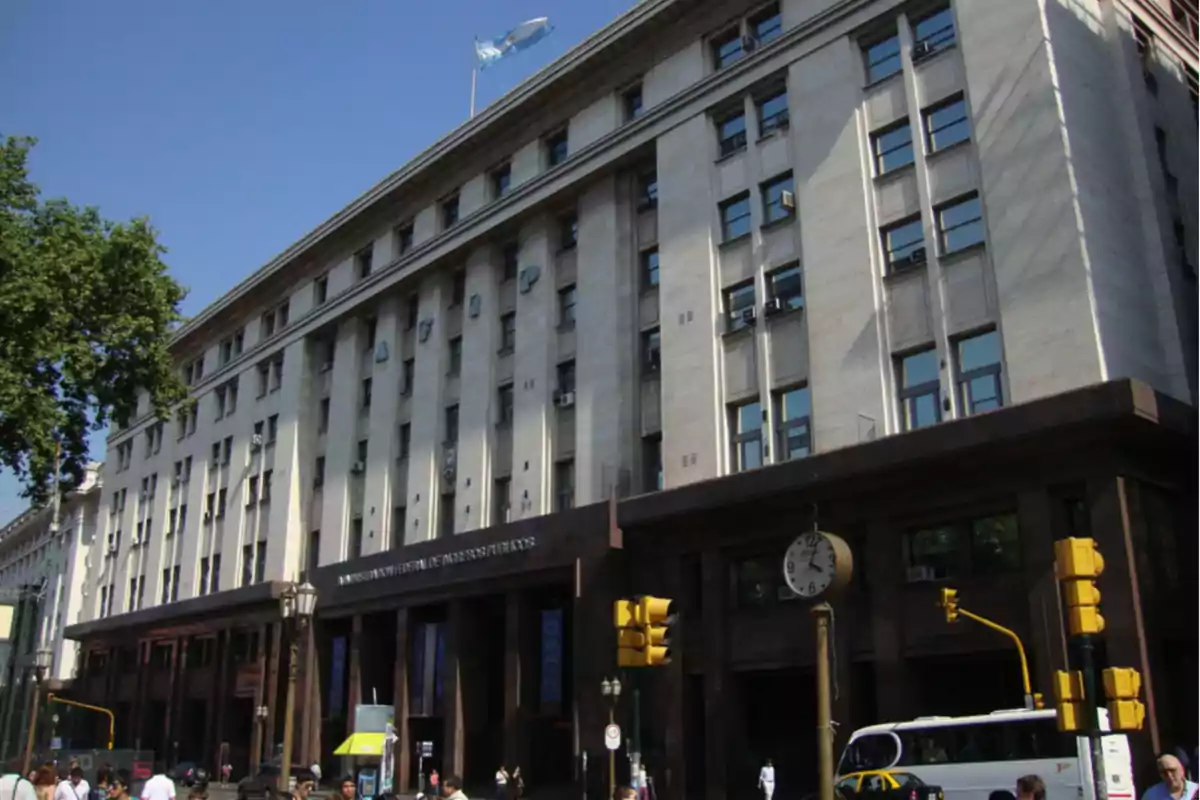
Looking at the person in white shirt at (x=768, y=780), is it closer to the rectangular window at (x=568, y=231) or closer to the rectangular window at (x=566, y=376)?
the rectangular window at (x=566, y=376)

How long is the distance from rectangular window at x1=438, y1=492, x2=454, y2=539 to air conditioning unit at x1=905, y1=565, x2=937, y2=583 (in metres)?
19.1

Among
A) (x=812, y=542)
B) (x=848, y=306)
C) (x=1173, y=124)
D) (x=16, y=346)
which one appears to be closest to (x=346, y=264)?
(x=16, y=346)

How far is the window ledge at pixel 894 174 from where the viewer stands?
28.8 m

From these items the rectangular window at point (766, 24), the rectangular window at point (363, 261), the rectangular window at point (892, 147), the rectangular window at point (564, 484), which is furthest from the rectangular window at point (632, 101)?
the rectangular window at point (363, 261)

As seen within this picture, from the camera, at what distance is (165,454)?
6269 centimetres

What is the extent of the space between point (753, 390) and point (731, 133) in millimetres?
8324

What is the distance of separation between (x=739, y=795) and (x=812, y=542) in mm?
17603

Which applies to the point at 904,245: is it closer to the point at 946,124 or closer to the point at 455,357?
the point at 946,124

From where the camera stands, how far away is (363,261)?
163 ft

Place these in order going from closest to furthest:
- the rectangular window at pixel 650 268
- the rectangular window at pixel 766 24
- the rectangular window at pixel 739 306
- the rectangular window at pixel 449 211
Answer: the rectangular window at pixel 739 306 → the rectangular window at pixel 766 24 → the rectangular window at pixel 650 268 → the rectangular window at pixel 449 211

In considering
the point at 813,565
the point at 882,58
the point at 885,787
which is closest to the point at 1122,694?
the point at 813,565

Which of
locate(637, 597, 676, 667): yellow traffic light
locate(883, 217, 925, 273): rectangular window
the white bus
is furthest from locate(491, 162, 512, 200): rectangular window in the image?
locate(637, 597, 676, 667): yellow traffic light

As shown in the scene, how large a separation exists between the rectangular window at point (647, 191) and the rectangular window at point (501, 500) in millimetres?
10405

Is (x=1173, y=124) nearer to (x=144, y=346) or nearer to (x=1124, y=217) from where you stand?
(x=1124, y=217)
